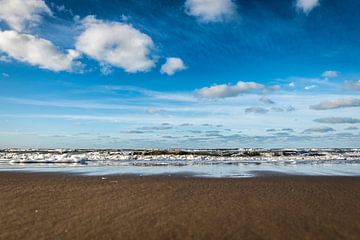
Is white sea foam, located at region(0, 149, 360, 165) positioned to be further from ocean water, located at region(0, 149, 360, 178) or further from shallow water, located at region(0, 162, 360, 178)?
shallow water, located at region(0, 162, 360, 178)

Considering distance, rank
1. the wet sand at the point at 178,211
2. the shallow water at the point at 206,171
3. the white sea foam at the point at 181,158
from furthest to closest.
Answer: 1. the white sea foam at the point at 181,158
2. the shallow water at the point at 206,171
3. the wet sand at the point at 178,211

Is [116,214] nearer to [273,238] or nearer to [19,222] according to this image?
[19,222]

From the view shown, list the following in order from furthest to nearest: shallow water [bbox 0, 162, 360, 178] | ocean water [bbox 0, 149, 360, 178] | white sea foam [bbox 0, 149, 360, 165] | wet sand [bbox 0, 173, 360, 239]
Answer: white sea foam [bbox 0, 149, 360, 165]
ocean water [bbox 0, 149, 360, 178]
shallow water [bbox 0, 162, 360, 178]
wet sand [bbox 0, 173, 360, 239]

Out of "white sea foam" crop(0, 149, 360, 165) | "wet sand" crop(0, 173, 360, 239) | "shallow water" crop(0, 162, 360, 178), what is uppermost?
"white sea foam" crop(0, 149, 360, 165)

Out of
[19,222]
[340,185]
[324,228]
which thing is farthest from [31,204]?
[340,185]

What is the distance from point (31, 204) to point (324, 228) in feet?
29.3

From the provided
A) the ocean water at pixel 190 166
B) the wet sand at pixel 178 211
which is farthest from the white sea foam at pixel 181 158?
the wet sand at pixel 178 211

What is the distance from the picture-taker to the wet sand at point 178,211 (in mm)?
9297

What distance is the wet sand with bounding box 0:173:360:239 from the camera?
9.30 metres

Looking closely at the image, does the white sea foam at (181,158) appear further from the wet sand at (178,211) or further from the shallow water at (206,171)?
the wet sand at (178,211)

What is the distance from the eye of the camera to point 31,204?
12508 millimetres

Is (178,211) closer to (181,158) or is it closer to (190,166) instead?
(190,166)

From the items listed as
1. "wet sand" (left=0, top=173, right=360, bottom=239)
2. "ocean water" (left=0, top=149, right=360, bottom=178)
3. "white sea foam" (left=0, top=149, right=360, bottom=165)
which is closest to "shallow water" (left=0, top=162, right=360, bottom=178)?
"ocean water" (left=0, top=149, right=360, bottom=178)

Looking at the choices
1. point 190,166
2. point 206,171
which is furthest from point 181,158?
point 206,171
